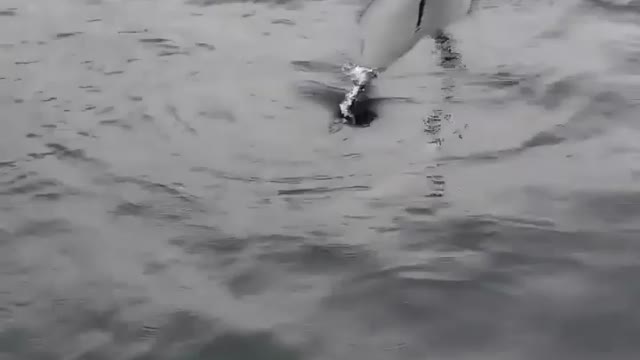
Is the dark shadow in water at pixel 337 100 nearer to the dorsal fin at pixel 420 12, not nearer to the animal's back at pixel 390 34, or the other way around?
the animal's back at pixel 390 34

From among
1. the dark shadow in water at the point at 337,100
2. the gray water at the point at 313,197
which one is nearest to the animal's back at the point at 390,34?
the gray water at the point at 313,197

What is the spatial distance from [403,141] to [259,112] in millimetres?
1233

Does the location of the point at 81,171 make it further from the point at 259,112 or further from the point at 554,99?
the point at 554,99

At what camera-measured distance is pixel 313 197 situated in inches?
203

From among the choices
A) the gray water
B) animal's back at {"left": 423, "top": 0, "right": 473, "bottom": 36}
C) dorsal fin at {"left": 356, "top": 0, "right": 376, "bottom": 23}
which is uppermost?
animal's back at {"left": 423, "top": 0, "right": 473, "bottom": 36}

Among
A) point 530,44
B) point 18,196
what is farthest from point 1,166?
point 530,44

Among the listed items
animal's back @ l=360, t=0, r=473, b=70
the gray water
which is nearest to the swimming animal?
animal's back @ l=360, t=0, r=473, b=70

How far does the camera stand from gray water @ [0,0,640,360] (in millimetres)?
4035

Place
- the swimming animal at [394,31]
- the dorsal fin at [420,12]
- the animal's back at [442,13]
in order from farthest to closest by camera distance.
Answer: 1. the animal's back at [442,13]
2. the dorsal fin at [420,12]
3. the swimming animal at [394,31]

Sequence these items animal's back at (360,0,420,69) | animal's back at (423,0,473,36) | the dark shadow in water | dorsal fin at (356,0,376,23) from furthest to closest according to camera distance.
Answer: dorsal fin at (356,0,376,23) → animal's back at (423,0,473,36) → animal's back at (360,0,420,69) → the dark shadow in water

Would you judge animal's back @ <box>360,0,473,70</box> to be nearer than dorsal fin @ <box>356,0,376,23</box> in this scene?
Yes

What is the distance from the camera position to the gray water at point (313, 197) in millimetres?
Result: 4035

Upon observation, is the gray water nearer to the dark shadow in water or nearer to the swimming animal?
the dark shadow in water

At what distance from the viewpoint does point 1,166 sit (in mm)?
5621
